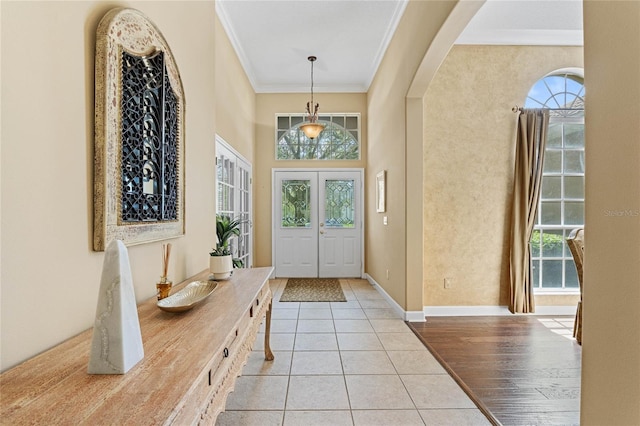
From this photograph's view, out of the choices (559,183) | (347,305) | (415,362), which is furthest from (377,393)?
(559,183)

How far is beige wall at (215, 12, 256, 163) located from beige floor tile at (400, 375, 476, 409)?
123 inches

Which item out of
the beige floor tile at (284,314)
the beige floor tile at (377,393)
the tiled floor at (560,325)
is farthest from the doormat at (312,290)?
the tiled floor at (560,325)

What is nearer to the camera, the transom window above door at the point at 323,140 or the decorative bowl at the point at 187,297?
the decorative bowl at the point at 187,297

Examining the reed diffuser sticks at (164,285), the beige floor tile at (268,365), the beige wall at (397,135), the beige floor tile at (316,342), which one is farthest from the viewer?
the beige wall at (397,135)

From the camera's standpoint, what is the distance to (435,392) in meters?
2.21

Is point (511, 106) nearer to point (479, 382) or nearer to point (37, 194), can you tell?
point (479, 382)

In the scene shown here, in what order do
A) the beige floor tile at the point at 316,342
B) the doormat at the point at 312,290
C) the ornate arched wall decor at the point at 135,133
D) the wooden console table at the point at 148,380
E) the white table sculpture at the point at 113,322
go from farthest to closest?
the doormat at the point at 312,290
the beige floor tile at the point at 316,342
the ornate arched wall decor at the point at 135,133
the white table sculpture at the point at 113,322
the wooden console table at the point at 148,380

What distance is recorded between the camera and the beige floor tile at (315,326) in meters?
3.38

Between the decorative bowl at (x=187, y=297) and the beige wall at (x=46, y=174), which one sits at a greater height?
the beige wall at (x=46, y=174)

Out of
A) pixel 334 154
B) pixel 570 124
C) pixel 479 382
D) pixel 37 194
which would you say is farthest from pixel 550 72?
pixel 37 194

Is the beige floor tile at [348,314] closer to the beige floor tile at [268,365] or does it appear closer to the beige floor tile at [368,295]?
the beige floor tile at [368,295]

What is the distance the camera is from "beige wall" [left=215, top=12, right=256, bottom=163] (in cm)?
367

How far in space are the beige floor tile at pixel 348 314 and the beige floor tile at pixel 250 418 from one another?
6.23ft

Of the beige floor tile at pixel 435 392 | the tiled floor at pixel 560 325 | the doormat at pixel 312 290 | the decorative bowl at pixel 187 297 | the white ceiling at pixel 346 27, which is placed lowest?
the tiled floor at pixel 560 325
